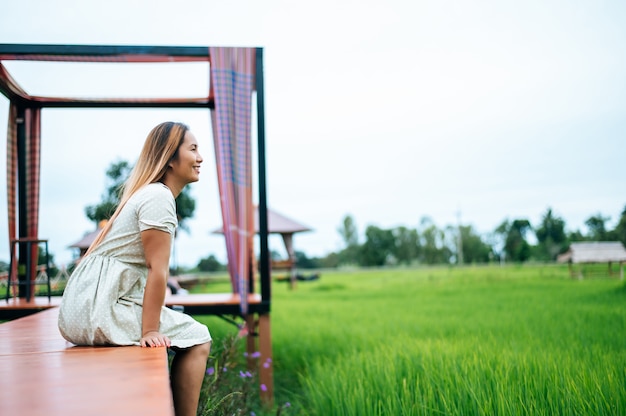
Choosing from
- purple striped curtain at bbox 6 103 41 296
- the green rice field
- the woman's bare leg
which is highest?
purple striped curtain at bbox 6 103 41 296

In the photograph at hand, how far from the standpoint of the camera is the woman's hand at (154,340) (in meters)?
1.68

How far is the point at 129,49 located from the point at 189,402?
2.59 metres

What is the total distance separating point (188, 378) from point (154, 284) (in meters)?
0.30

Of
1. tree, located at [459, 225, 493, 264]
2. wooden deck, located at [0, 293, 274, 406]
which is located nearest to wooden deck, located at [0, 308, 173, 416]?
wooden deck, located at [0, 293, 274, 406]

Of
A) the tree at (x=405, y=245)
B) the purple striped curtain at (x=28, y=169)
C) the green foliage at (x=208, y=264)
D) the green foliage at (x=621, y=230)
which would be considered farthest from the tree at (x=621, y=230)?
the tree at (x=405, y=245)

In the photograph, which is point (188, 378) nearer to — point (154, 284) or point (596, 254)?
point (154, 284)

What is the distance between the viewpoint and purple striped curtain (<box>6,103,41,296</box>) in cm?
448

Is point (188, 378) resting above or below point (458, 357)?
above

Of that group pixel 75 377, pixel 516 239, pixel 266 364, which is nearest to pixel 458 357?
pixel 266 364

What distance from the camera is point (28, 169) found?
458 centimetres

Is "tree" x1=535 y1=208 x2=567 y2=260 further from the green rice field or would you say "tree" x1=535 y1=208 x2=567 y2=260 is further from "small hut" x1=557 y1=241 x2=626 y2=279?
the green rice field

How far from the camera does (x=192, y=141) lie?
6.42 feet

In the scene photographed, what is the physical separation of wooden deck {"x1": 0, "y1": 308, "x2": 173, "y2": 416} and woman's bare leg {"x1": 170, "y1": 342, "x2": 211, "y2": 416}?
172mm

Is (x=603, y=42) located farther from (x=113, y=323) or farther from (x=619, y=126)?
(x=113, y=323)
